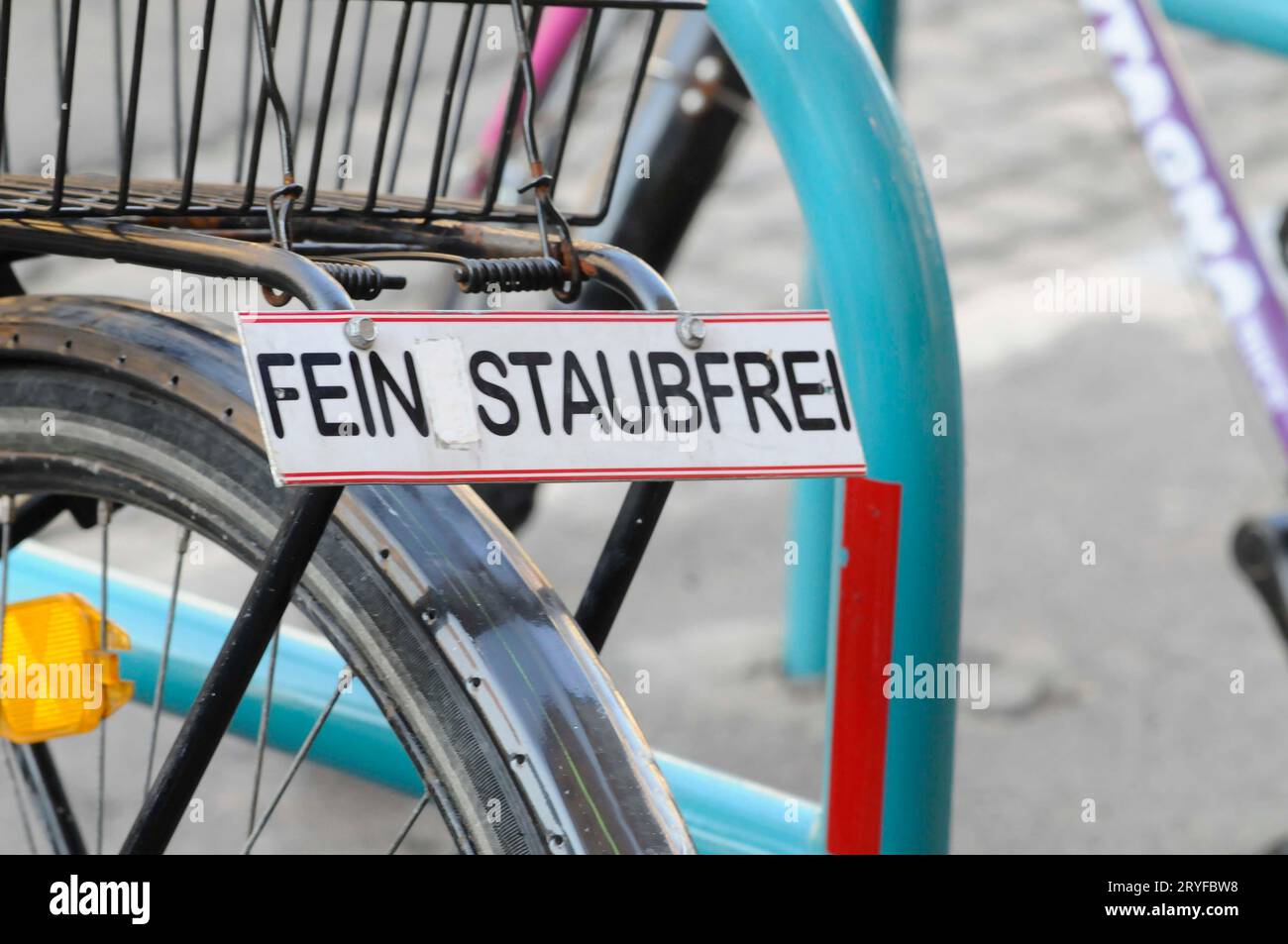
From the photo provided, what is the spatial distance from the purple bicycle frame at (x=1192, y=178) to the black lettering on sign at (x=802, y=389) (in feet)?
2.81

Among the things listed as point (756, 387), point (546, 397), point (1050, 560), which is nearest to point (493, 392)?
point (546, 397)

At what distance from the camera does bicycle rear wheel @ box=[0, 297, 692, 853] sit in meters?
0.96

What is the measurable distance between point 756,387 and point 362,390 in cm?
22

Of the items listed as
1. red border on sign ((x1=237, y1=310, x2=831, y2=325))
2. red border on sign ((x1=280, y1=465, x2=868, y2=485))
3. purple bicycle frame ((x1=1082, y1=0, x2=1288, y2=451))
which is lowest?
red border on sign ((x1=280, y1=465, x2=868, y2=485))

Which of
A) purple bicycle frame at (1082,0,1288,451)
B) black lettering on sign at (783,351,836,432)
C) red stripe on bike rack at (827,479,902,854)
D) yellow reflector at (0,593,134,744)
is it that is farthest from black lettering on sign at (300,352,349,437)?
purple bicycle frame at (1082,0,1288,451)

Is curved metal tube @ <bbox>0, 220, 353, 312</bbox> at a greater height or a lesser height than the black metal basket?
lesser

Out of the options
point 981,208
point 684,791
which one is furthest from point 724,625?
point 981,208

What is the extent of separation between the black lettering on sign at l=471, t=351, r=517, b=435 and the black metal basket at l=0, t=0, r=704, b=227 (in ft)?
0.53

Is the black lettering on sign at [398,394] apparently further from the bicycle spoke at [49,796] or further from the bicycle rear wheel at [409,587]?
the bicycle spoke at [49,796]

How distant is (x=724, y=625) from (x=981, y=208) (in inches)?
86.0

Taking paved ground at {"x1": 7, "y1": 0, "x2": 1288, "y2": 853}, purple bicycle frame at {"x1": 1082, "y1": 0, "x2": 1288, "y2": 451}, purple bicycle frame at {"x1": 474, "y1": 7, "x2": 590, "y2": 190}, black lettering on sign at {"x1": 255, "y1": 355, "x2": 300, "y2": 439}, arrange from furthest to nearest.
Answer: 1. purple bicycle frame at {"x1": 474, "y1": 7, "x2": 590, "y2": 190}
2. paved ground at {"x1": 7, "y1": 0, "x2": 1288, "y2": 853}
3. purple bicycle frame at {"x1": 1082, "y1": 0, "x2": 1288, "y2": 451}
4. black lettering on sign at {"x1": 255, "y1": 355, "x2": 300, "y2": 439}
